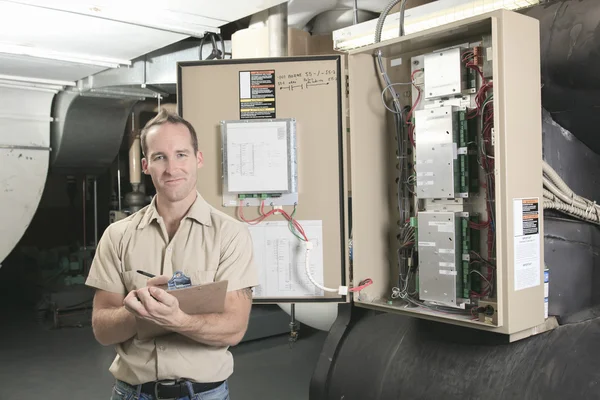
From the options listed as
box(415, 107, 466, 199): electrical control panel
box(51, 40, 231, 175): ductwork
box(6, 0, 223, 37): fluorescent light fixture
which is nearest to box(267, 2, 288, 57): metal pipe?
box(6, 0, 223, 37): fluorescent light fixture

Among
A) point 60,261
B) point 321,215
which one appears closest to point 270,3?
point 321,215

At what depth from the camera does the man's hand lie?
4.48 ft

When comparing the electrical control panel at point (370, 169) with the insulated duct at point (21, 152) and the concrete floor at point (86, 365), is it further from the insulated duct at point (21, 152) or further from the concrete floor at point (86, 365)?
the insulated duct at point (21, 152)

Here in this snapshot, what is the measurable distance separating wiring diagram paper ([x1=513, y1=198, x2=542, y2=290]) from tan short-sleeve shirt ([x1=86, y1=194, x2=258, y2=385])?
91 cm

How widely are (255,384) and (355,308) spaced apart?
1.52 meters

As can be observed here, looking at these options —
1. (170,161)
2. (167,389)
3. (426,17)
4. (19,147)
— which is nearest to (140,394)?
(167,389)

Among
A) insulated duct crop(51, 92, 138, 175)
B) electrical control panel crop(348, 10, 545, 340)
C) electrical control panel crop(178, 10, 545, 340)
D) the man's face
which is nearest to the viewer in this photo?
the man's face

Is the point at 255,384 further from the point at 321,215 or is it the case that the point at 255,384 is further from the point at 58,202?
the point at 58,202

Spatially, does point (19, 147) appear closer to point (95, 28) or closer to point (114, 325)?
point (95, 28)

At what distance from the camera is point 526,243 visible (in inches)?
76.4

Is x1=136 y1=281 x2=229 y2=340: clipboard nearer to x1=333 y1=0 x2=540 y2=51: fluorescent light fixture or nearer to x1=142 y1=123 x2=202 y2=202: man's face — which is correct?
x1=142 y1=123 x2=202 y2=202: man's face

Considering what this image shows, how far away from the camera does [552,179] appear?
2.20 meters

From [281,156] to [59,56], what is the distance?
94.8 inches

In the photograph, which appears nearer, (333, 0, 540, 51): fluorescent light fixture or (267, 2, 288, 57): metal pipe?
(333, 0, 540, 51): fluorescent light fixture
